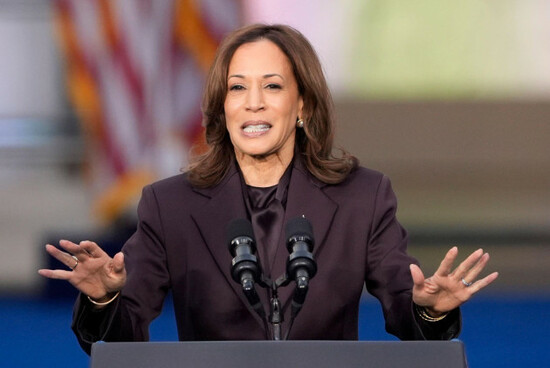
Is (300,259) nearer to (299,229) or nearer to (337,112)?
(299,229)

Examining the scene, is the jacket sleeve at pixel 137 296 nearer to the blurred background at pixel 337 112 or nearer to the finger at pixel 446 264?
the finger at pixel 446 264

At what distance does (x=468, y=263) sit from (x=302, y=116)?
32.4 inches

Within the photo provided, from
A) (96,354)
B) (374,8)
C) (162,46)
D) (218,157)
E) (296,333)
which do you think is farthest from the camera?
(374,8)

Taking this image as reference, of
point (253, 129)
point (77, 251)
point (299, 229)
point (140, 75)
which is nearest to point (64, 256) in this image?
point (77, 251)

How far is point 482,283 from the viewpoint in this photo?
2.48m

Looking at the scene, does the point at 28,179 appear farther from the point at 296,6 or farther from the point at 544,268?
the point at 544,268

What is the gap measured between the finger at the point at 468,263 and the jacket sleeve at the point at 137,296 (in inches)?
28.7

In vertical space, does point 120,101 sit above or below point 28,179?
above

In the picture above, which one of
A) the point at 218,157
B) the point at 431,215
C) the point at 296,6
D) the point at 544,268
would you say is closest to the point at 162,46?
the point at 296,6

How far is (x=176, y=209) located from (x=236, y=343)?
91cm

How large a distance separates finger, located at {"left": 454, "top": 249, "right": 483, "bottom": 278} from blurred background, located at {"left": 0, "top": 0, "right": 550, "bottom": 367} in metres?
5.89

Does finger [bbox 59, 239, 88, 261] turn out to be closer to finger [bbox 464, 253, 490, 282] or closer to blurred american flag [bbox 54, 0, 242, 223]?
finger [bbox 464, 253, 490, 282]

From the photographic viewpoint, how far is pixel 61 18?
887 centimetres

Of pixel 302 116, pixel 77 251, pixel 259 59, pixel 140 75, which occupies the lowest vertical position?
pixel 140 75
